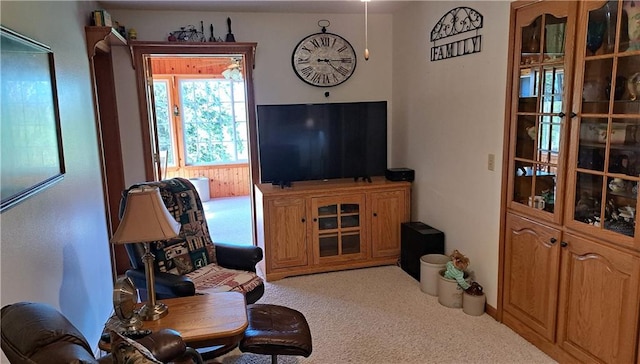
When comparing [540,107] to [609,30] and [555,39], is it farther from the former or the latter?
[609,30]

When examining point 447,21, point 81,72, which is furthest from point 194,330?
point 447,21

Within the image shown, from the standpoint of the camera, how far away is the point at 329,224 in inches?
161

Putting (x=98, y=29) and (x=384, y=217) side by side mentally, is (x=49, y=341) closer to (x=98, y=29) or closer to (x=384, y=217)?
(x=98, y=29)

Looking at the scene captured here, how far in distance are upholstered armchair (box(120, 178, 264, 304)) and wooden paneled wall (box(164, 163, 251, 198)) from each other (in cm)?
450

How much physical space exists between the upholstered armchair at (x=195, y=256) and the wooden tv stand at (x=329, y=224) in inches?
30.7

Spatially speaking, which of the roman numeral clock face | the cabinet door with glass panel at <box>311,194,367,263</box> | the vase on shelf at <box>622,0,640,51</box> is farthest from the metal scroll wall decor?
the cabinet door with glass panel at <box>311,194,367,263</box>

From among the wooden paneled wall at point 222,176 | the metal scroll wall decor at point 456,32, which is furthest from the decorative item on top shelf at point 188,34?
the wooden paneled wall at point 222,176

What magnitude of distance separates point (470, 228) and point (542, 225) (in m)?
0.79

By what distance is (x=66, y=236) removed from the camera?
226 cm

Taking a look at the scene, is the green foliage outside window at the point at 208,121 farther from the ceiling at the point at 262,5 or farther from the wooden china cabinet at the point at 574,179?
the wooden china cabinet at the point at 574,179

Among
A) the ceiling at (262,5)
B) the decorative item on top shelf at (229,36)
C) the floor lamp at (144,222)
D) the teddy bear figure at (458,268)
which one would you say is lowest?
the teddy bear figure at (458,268)

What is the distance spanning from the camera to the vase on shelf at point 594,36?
2260mm

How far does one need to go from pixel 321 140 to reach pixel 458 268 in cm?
167

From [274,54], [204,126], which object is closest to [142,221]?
[274,54]
